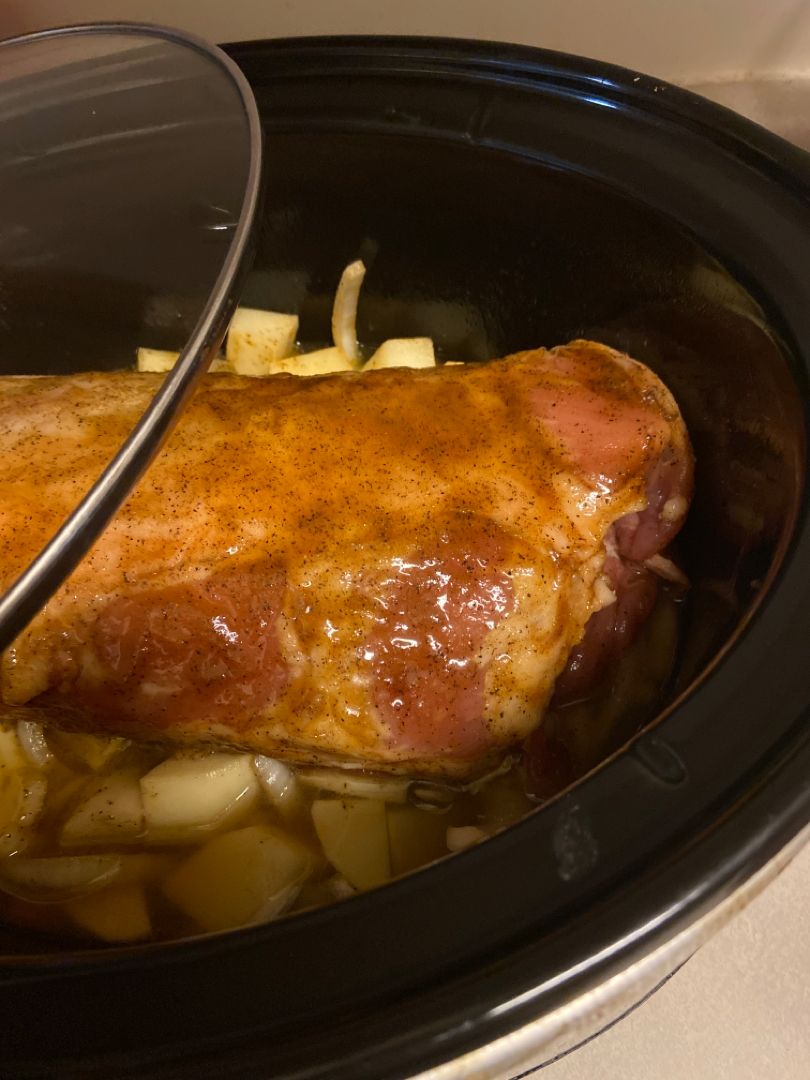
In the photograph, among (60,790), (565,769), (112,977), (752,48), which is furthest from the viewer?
(752,48)

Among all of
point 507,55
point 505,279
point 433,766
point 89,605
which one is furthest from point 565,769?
point 507,55

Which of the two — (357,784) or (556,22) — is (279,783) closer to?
(357,784)

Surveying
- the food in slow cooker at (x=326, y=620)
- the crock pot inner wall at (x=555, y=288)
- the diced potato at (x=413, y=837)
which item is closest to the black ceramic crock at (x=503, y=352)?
the crock pot inner wall at (x=555, y=288)

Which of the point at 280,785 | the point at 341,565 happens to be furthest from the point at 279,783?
the point at 341,565

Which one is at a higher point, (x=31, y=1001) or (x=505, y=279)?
(x=505, y=279)

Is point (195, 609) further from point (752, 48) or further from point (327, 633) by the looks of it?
point (752, 48)

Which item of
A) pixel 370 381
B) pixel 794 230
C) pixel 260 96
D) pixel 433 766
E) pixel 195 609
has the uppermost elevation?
pixel 794 230

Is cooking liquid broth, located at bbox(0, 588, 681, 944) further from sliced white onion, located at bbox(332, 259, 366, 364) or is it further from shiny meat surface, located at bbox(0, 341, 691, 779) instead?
sliced white onion, located at bbox(332, 259, 366, 364)

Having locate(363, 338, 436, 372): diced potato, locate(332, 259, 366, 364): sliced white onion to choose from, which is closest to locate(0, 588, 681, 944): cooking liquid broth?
locate(363, 338, 436, 372): diced potato

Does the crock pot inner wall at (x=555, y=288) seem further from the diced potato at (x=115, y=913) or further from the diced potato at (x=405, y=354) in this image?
the diced potato at (x=115, y=913)
